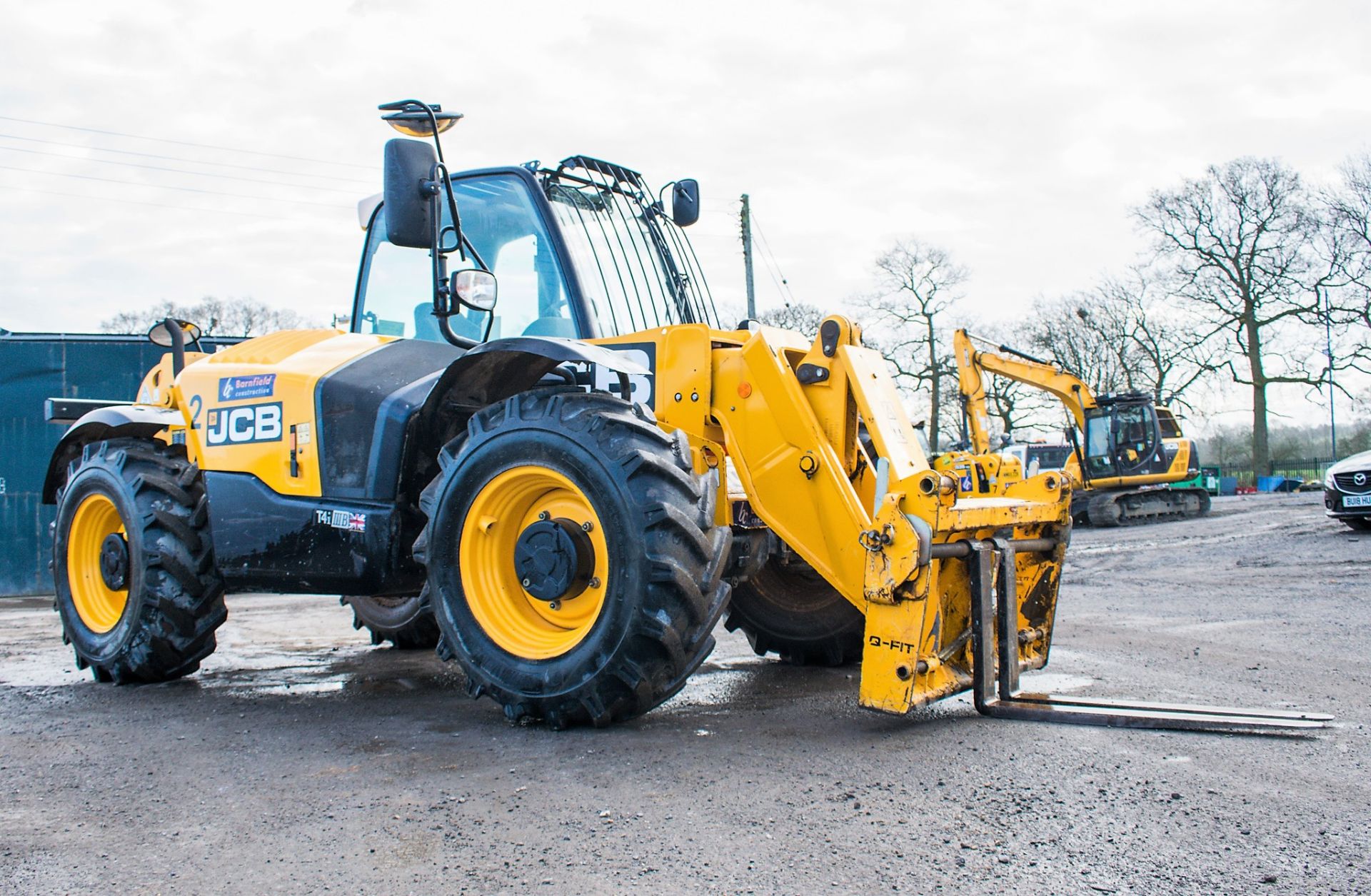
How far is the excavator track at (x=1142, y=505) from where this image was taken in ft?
78.7

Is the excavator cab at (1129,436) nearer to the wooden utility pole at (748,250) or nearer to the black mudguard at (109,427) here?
the wooden utility pole at (748,250)

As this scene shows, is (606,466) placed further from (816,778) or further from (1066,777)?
(1066,777)

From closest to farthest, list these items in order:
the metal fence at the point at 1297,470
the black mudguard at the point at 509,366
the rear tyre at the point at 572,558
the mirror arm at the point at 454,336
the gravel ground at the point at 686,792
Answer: the gravel ground at the point at 686,792 → the rear tyre at the point at 572,558 → the black mudguard at the point at 509,366 → the mirror arm at the point at 454,336 → the metal fence at the point at 1297,470

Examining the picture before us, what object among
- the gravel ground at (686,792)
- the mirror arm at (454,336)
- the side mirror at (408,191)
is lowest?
the gravel ground at (686,792)

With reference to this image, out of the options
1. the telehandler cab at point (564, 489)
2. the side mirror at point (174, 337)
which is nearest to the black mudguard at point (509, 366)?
the telehandler cab at point (564, 489)

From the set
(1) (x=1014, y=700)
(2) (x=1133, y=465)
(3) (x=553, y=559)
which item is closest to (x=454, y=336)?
(3) (x=553, y=559)

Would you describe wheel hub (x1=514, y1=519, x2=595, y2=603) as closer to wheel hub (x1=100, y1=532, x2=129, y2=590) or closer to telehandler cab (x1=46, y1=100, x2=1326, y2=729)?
telehandler cab (x1=46, y1=100, x2=1326, y2=729)

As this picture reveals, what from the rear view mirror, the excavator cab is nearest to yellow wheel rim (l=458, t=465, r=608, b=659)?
the rear view mirror

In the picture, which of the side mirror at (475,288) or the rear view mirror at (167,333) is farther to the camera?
the rear view mirror at (167,333)

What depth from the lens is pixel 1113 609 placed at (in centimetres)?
958

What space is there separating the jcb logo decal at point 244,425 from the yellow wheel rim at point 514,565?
1.50 metres

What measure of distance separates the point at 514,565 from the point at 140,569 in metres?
2.34

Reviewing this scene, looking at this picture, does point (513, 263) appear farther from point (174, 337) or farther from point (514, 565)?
point (174, 337)

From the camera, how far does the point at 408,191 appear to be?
4.34 metres
